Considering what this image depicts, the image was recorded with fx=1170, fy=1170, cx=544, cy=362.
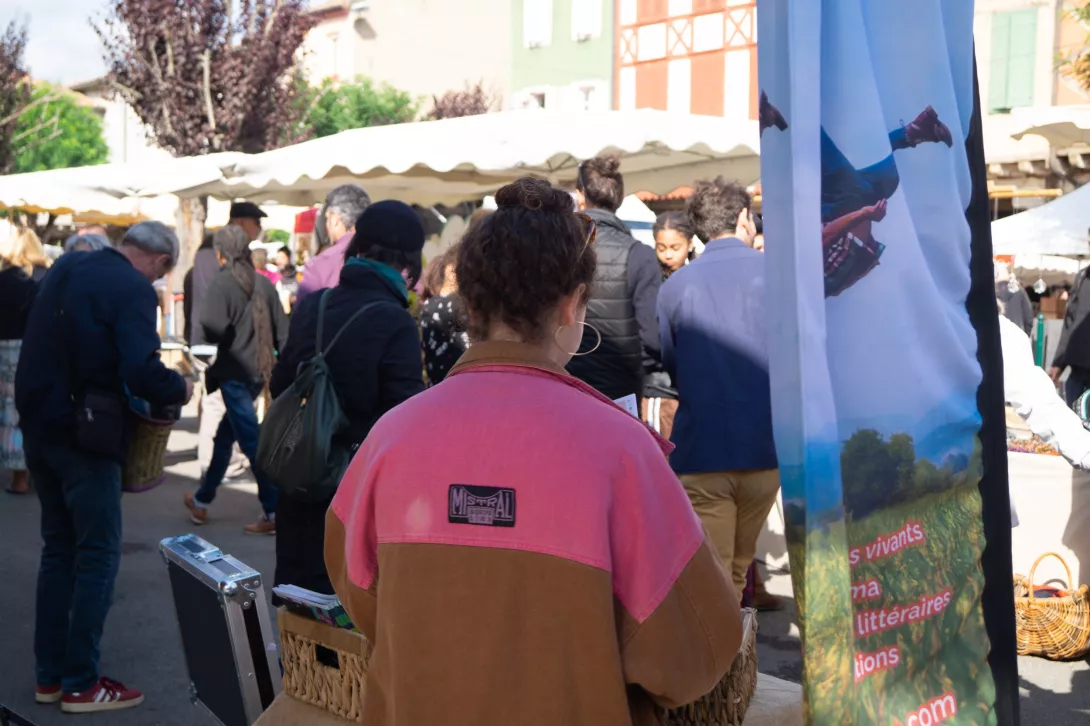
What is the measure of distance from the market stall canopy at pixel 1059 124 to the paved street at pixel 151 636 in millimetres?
3824

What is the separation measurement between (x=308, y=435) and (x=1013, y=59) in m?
22.4

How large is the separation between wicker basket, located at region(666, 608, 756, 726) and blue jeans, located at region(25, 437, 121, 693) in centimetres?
281

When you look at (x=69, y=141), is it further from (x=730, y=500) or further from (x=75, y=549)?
(x=730, y=500)

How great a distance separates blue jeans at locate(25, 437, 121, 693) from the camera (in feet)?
13.5

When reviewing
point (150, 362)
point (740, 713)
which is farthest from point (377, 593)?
point (150, 362)

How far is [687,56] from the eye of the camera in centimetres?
2783

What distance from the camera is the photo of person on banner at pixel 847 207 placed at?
1688 mm

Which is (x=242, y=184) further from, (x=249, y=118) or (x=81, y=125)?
(x=81, y=125)

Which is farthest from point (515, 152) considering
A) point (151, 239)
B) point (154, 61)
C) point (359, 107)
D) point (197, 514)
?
point (359, 107)

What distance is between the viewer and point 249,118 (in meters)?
21.6

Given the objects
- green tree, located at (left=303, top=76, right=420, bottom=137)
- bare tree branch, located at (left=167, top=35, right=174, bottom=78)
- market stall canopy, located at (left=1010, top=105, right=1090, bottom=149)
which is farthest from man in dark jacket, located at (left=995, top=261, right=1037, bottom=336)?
green tree, located at (left=303, top=76, right=420, bottom=137)

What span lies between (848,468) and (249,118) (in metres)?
21.3

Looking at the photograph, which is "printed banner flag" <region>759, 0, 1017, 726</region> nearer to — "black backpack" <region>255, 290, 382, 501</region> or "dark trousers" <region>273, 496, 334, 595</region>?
"black backpack" <region>255, 290, 382, 501</region>

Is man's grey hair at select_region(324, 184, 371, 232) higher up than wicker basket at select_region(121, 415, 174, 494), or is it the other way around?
man's grey hair at select_region(324, 184, 371, 232)
